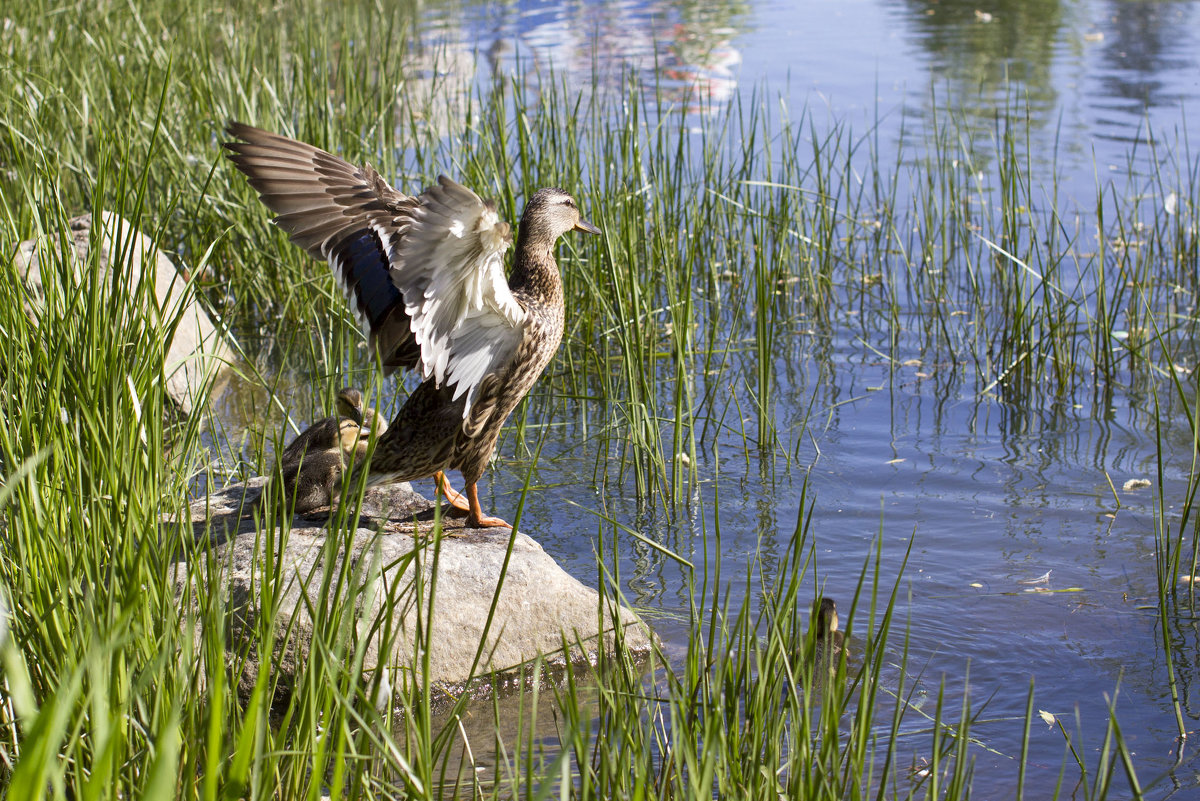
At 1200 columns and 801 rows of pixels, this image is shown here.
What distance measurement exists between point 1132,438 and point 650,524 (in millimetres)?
2355

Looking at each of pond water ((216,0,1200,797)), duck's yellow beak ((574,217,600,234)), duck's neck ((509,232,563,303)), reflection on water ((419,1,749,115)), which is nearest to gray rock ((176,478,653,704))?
pond water ((216,0,1200,797))

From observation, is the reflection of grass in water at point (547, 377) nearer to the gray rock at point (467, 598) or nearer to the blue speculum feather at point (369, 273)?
the gray rock at point (467, 598)

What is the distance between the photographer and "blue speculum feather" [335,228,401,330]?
3.75m

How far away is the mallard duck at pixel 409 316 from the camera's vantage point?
12.1ft

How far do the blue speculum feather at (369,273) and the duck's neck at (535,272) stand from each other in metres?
0.45

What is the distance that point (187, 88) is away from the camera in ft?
22.1

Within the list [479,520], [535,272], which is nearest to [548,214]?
[535,272]

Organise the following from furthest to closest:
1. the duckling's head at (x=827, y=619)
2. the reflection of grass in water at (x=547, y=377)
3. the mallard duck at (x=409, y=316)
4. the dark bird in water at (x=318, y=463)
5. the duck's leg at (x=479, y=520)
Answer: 1. the duck's leg at (x=479, y=520)
2. the dark bird in water at (x=318, y=463)
3. the mallard duck at (x=409, y=316)
4. the duckling's head at (x=827, y=619)
5. the reflection of grass in water at (x=547, y=377)

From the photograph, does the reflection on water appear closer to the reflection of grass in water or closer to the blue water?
the reflection of grass in water

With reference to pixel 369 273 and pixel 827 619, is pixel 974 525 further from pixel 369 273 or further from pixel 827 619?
pixel 369 273

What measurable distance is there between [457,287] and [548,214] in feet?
2.96

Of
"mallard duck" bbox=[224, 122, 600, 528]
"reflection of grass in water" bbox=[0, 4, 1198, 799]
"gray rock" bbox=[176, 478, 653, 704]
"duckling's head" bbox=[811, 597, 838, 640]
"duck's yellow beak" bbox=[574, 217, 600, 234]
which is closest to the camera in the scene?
"reflection of grass in water" bbox=[0, 4, 1198, 799]

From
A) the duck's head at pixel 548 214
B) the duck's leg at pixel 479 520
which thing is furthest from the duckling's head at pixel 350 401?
the duck's head at pixel 548 214

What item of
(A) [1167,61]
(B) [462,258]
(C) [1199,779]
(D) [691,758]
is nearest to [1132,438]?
(C) [1199,779]
